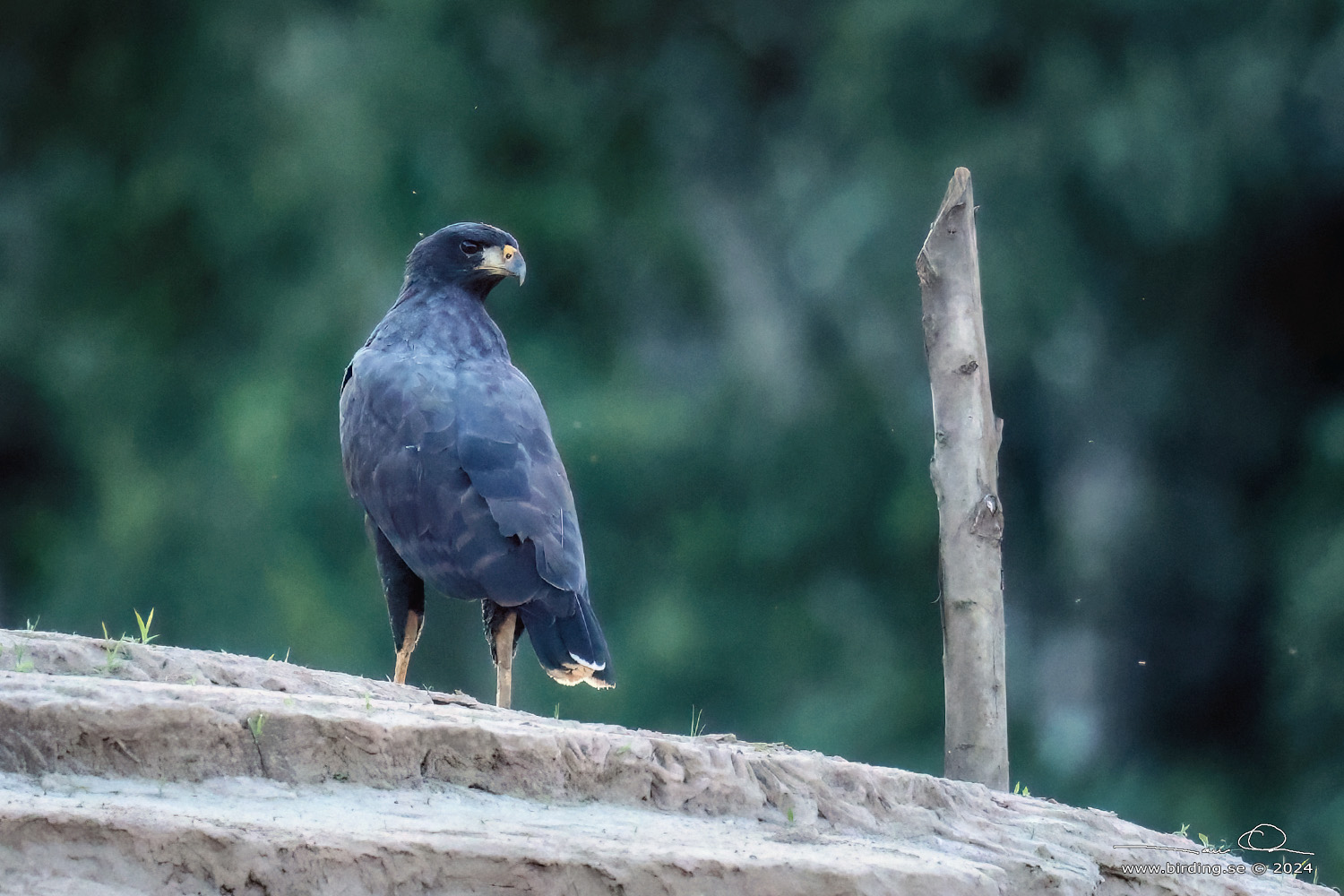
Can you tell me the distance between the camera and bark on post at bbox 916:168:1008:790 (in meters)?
3.99

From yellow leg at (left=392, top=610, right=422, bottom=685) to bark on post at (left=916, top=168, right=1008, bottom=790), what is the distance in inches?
71.8

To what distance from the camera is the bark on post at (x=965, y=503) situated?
13.1 feet

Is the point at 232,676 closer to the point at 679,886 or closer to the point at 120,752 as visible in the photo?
the point at 120,752

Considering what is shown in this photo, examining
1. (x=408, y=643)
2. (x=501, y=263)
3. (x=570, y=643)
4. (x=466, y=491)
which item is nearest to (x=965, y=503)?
(x=570, y=643)

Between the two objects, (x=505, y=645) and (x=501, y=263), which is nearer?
(x=505, y=645)

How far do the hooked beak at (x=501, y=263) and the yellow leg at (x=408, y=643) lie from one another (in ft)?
4.26

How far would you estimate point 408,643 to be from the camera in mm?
4977

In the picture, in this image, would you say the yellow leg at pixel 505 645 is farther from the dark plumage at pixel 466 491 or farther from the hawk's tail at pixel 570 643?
the hawk's tail at pixel 570 643

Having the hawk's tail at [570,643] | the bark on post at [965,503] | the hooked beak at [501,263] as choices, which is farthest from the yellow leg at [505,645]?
the bark on post at [965,503]

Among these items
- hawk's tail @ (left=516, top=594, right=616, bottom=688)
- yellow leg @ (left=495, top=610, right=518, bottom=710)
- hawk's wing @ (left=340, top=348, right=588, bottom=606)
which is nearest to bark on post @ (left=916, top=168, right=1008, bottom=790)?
hawk's tail @ (left=516, top=594, right=616, bottom=688)

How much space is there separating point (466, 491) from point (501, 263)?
1.11 metres

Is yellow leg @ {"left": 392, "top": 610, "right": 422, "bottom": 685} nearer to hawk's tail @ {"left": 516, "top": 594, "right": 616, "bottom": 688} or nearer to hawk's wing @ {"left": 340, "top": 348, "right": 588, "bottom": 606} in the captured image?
hawk's wing @ {"left": 340, "top": 348, "right": 588, "bottom": 606}

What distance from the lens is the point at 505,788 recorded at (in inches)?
114

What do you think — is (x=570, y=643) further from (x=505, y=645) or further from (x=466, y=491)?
(x=466, y=491)
